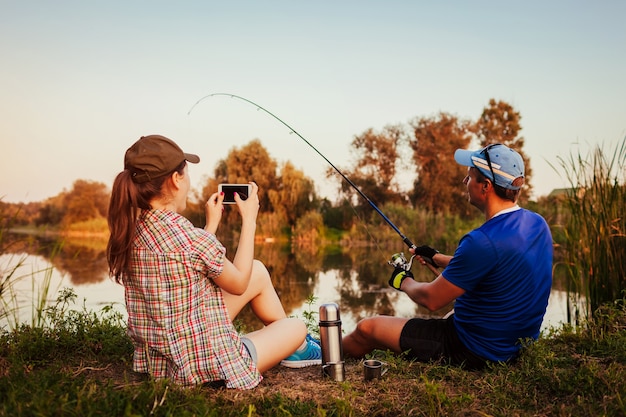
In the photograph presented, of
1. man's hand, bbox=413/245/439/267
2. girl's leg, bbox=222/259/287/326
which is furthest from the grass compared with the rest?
man's hand, bbox=413/245/439/267

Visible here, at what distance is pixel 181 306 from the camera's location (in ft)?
7.31

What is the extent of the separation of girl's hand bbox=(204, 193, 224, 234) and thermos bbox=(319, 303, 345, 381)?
26.3 inches

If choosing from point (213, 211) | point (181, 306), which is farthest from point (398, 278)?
point (181, 306)

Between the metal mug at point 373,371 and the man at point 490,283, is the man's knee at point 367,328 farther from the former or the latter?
the metal mug at point 373,371

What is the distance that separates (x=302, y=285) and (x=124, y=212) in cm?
636

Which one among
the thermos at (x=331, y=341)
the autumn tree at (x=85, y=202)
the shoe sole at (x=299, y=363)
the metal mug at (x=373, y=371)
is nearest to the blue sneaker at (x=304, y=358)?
the shoe sole at (x=299, y=363)

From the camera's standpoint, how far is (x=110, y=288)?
7.53 metres

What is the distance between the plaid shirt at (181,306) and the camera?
86.3 inches

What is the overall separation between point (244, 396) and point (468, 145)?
2266cm

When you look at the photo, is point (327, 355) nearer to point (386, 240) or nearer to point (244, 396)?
point (244, 396)

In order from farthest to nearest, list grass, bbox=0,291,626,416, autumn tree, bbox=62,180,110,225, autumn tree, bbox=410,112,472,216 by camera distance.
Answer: autumn tree, bbox=410,112,472,216 < autumn tree, bbox=62,180,110,225 < grass, bbox=0,291,626,416

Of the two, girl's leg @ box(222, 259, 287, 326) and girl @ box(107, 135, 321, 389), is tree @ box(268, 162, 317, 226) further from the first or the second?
girl @ box(107, 135, 321, 389)

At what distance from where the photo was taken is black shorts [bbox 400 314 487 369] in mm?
2721

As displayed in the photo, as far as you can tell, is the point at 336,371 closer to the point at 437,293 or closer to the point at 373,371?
the point at 373,371
